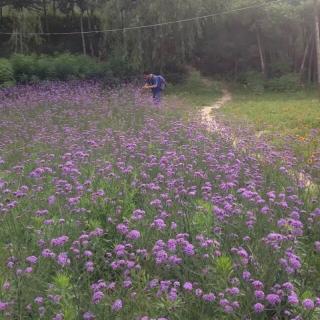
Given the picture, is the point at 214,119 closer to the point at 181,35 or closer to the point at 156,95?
the point at 156,95

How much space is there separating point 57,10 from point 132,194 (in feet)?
108

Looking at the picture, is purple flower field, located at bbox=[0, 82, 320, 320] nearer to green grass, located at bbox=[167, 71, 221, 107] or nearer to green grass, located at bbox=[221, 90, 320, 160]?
green grass, located at bbox=[221, 90, 320, 160]

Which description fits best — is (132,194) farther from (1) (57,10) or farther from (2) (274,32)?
(1) (57,10)

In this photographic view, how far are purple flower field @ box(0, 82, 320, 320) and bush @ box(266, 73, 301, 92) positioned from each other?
68.6ft

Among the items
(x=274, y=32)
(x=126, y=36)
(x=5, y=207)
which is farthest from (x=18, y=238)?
(x=274, y=32)

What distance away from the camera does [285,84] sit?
27828 mm

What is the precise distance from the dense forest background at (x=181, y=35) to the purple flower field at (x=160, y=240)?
68.8 feet

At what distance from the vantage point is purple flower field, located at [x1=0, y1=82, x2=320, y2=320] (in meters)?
3.50

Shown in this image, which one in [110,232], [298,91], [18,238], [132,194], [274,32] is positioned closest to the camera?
[18,238]

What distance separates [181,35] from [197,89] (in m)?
2.93

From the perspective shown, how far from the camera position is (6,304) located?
327 cm

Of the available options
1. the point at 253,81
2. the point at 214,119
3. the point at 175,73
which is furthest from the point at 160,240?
the point at 175,73

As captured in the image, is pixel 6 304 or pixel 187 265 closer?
pixel 6 304

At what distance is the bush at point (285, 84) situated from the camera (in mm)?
27688
